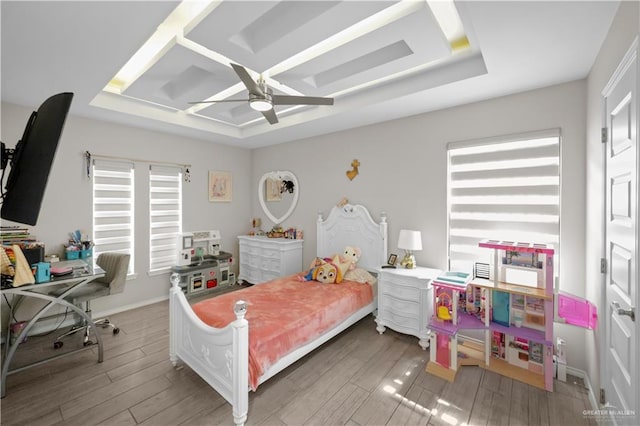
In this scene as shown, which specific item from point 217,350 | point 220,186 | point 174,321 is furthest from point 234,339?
point 220,186

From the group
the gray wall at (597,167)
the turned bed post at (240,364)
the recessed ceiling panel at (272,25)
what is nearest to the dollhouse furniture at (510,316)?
the gray wall at (597,167)

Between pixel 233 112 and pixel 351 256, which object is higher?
pixel 233 112

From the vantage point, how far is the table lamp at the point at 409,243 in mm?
3041

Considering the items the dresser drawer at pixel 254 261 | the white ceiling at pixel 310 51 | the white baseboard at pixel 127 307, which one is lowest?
the white baseboard at pixel 127 307

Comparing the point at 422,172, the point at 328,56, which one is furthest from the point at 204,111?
the point at 422,172

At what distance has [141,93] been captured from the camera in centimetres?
304

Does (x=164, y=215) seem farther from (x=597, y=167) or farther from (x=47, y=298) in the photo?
(x=597, y=167)

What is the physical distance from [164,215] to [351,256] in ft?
9.48

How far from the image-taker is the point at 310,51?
2395mm

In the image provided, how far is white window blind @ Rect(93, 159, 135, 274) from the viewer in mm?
3592

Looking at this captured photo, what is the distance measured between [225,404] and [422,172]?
297cm

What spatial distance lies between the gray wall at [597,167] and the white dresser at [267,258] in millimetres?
3415

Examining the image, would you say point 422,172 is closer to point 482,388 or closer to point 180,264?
point 482,388

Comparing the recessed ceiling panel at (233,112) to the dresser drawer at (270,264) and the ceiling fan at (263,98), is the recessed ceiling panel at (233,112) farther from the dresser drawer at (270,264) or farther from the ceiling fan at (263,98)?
the dresser drawer at (270,264)
